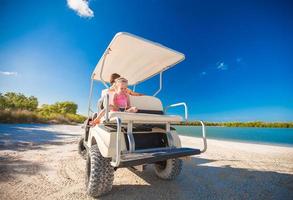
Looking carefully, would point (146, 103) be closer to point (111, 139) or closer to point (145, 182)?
point (111, 139)

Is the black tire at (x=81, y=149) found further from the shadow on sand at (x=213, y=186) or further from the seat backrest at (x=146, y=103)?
the seat backrest at (x=146, y=103)

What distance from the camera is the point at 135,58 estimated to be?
12.3ft

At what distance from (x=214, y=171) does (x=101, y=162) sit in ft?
9.34

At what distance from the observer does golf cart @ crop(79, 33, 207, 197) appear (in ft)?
6.78

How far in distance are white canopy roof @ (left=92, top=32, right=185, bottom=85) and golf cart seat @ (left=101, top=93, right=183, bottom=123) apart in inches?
34.4

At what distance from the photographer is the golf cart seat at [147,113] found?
2162mm

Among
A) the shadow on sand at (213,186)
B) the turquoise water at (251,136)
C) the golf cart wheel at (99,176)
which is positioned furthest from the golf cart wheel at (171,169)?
the turquoise water at (251,136)

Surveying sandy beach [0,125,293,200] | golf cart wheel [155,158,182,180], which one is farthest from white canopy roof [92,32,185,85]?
golf cart wheel [155,158,182,180]

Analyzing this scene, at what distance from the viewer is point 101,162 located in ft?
7.06

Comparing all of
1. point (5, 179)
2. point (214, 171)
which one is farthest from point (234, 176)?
point (5, 179)

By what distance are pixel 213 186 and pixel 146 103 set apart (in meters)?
1.89

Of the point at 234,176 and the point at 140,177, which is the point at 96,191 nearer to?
the point at 140,177

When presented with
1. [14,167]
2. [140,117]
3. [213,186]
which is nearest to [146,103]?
[140,117]

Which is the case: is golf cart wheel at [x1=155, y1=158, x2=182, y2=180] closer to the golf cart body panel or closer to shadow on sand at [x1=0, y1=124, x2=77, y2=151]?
the golf cart body panel
